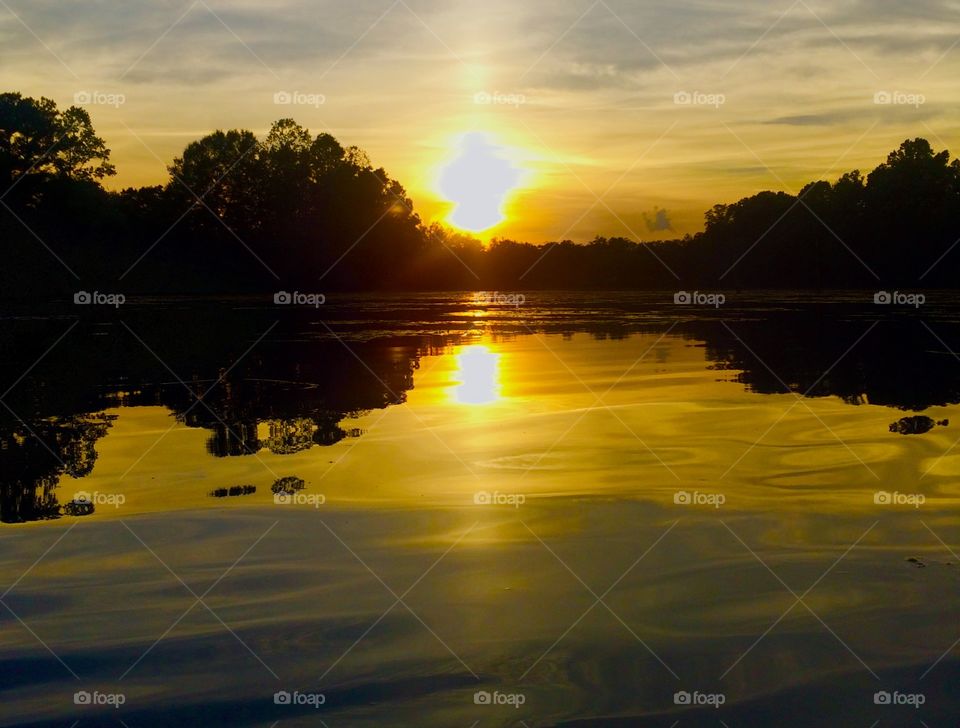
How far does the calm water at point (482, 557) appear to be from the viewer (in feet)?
15.7

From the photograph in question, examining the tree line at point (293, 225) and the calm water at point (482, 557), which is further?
the tree line at point (293, 225)

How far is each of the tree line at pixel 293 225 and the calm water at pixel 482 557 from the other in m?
58.1

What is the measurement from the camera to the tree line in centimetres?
7406

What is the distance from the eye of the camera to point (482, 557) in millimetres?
6762

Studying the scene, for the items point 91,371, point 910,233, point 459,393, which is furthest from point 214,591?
point 910,233

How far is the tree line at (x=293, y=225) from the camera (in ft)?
243

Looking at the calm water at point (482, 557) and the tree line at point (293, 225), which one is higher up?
the tree line at point (293, 225)

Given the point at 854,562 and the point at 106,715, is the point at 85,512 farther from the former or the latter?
the point at 854,562

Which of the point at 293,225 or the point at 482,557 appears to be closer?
the point at 482,557

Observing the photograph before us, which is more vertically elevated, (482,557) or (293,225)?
(293,225)

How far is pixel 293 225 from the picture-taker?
9088 cm

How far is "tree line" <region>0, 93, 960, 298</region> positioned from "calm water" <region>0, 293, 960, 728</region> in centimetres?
5806

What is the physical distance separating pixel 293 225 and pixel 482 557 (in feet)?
286

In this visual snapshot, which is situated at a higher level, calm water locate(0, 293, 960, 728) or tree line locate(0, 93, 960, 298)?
tree line locate(0, 93, 960, 298)
